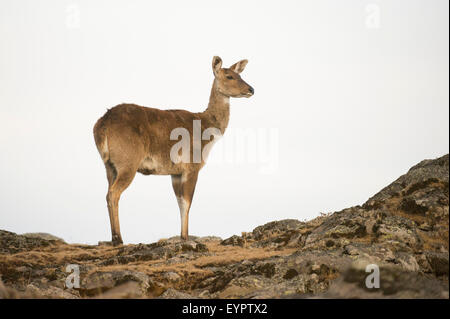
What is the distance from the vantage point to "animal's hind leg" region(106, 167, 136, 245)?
15828 millimetres

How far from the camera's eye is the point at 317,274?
10.5 m

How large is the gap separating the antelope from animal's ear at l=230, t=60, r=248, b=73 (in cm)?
71

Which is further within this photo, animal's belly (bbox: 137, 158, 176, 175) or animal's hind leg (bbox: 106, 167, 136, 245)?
animal's belly (bbox: 137, 158, 176, 175)

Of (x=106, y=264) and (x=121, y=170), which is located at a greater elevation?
(x=121, y=170)

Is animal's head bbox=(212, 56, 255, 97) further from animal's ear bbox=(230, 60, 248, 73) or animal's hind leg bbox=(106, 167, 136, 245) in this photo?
animal's hind leg bbox=(106, 167, 136, 245)

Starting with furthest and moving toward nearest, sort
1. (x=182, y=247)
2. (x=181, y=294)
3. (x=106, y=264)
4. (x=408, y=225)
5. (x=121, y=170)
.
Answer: (x=121, y=170), (x=182, y=247), (x=106, y=264), (x=408, y=225), (x=181, y=294)

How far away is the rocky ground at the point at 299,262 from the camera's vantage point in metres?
9.63

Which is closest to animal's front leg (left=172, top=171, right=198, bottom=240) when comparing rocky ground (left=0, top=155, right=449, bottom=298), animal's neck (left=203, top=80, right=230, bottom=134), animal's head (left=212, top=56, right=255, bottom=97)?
rocky ground (left=0, top=155, right=449, bottom=298)

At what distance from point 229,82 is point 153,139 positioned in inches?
147

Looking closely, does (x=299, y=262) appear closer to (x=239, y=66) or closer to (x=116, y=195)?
(x=116, y=195)

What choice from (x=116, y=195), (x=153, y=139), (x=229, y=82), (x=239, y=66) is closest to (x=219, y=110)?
(x=229, y=82)
